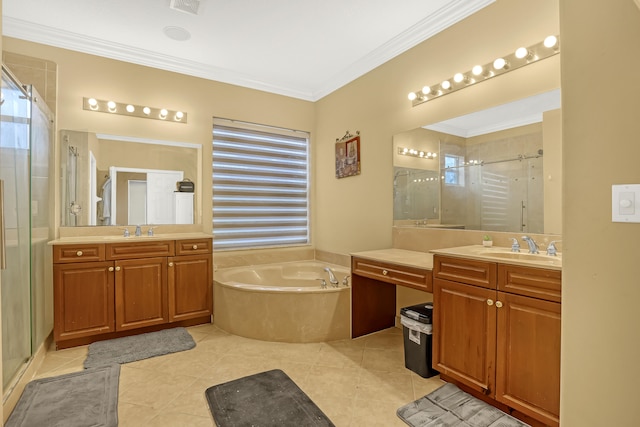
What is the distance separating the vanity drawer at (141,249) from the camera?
9.16 feet

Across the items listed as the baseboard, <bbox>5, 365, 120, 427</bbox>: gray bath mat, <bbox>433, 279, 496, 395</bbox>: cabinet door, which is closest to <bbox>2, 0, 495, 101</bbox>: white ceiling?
<bbox>433, 279, 496, 395</bbox>: cabinet door

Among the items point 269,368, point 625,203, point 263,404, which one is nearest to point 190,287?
point 269,368

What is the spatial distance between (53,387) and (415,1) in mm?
3701

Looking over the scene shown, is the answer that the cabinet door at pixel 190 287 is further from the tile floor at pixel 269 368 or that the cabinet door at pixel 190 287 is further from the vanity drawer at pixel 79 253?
the vanity drawer at pixel 79 253

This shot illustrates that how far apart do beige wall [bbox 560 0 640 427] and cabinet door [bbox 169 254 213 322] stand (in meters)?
2.90

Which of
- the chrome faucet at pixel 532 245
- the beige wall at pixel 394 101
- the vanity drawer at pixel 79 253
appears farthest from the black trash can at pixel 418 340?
the vanity drawer at pixel 79 253

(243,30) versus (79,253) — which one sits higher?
(243,30)

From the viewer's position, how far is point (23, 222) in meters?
2.15

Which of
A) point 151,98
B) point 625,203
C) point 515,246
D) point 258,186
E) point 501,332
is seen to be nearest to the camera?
point 625,203

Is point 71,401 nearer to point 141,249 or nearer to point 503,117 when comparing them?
point 141,249

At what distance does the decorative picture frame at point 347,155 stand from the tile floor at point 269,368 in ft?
5.80

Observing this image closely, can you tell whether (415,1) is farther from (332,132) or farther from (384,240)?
(384,240)

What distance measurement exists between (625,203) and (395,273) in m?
1.56

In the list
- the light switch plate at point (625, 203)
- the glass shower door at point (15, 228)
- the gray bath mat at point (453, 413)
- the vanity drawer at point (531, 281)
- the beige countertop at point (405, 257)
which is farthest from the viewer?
the beige countertop at point (405, 257)
